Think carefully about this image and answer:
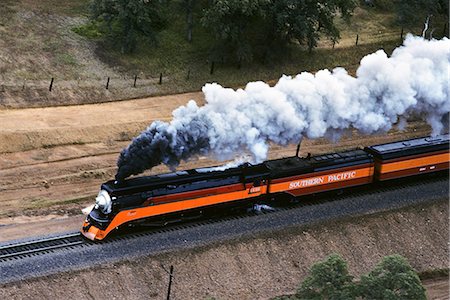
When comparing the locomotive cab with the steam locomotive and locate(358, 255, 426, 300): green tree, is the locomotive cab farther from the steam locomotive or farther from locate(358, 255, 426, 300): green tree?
locate(358, 255, 426, 300): green tree

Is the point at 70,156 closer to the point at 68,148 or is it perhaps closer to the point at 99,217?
the point at 68,148

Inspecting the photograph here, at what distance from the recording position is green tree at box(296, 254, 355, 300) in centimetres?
3628

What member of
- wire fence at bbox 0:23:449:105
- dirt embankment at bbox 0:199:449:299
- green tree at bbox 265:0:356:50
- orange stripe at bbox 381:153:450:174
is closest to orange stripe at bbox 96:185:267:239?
dirt embankment at bbox 0:199:449:299

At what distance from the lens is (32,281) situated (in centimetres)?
3750

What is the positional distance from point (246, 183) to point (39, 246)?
1189 centimetres

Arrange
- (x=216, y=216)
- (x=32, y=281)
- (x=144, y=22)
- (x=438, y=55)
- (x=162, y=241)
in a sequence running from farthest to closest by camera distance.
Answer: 1. (x=144, y=22)
2. (x=438, y=55)
3. (x=216, y=216)
4. (x=162, y=241)
5. (x=32, y=281)

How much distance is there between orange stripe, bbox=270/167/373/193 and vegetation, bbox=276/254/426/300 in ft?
27.6

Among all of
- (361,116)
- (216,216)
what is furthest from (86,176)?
(361,116)

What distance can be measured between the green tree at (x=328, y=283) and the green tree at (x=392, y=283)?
0.77 meters

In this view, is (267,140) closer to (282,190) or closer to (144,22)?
(282,190)

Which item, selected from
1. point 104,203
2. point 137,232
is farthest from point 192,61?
point 104,203

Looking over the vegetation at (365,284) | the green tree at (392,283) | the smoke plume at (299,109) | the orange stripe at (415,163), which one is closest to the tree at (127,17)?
→ the smoke plume at (299,109)

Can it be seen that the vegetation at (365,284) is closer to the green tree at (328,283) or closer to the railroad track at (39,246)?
the green tree at (328,283)

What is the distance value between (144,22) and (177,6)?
524 cm
